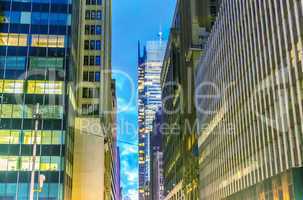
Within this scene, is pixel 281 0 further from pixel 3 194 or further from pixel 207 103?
pixel 3 194

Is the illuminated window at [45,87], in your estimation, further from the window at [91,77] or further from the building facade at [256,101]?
the building facade at [256,101]

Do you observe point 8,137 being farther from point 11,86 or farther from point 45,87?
point 45,87

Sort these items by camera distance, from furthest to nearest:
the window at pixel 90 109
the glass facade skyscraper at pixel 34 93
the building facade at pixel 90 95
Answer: the window at pixel 90 109
the building facade at pixel 90 95
the glass facade skyscraper at pixel 34 93

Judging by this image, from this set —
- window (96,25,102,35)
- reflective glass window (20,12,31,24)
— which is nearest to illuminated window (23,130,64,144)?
reflective glass window (20,12,31,24)

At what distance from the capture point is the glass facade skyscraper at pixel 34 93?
220 ft

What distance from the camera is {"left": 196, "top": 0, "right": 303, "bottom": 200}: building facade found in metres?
37.3

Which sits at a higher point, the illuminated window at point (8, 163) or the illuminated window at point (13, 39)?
the illuminated window at point (13, 39)

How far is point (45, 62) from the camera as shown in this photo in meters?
73.3

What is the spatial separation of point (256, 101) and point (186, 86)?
5656cm

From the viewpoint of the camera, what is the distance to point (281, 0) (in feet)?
129

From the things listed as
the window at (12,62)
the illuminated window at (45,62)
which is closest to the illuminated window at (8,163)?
the window at (12,62)

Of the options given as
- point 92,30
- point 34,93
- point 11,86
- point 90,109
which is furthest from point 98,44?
point 11,86

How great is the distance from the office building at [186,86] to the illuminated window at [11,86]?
3740 cm

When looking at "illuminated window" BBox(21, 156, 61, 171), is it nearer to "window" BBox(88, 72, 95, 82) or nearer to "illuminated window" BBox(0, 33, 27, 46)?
"illuminated window" BBox(0, 33, 27, 46)
